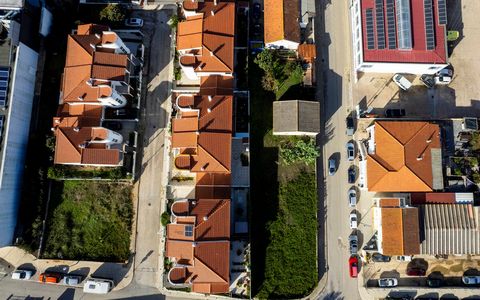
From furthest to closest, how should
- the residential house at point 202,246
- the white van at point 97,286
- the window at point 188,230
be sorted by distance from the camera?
1. the white van at point 97,286
2. the window at point 188,230
3. the residential house at point 202,246

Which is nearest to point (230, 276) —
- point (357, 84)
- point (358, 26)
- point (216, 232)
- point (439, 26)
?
point (216, 232)

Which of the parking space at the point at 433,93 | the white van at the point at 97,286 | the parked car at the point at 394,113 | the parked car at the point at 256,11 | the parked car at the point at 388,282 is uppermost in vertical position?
the parked car at the point at 256,11

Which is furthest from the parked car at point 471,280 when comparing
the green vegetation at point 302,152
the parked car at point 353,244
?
the green vegetation at point 302,152

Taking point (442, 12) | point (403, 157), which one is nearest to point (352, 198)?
point (403, 157)

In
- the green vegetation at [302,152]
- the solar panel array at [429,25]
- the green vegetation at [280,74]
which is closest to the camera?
the solar panel array at [429,25]

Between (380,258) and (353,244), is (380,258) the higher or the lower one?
the lower one

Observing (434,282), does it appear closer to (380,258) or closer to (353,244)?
(380,258)

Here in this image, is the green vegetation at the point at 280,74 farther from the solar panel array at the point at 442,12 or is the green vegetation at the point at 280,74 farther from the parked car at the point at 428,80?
the solar panel array at the point at 442,12
